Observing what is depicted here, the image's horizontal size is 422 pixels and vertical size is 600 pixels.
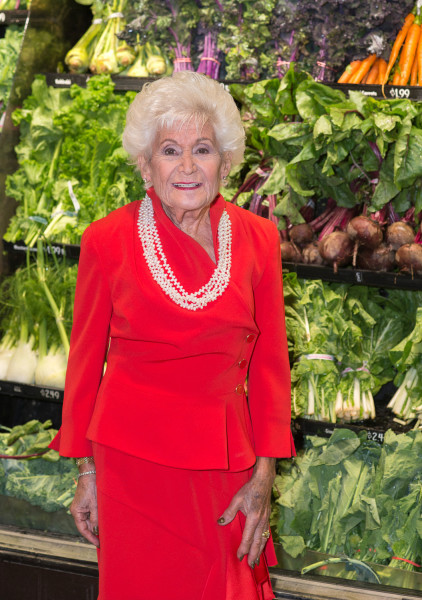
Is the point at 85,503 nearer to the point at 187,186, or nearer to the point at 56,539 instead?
the point at 187,186

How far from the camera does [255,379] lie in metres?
1.88

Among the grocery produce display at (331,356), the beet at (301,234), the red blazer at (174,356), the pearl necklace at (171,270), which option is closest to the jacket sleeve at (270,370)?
the red blazer at (174,356)

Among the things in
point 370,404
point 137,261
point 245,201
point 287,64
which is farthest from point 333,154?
point 137,261

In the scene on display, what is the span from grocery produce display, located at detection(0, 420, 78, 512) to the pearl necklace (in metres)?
1.65

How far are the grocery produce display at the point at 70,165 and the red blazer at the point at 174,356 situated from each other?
169 centimetres

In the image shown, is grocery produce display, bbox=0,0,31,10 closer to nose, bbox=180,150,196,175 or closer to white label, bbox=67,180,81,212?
white label, bbox=67,180,81,212

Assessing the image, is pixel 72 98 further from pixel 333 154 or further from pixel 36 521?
pixel 36 521

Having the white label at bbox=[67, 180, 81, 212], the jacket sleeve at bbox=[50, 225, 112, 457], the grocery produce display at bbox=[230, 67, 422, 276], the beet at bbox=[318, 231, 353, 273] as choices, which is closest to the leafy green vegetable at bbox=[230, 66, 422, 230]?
the grocery produce display at bbox=[230, 67, 422, 276]

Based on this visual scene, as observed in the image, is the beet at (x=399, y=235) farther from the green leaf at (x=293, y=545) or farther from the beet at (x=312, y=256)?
the green leaf at (x=293, y=545)

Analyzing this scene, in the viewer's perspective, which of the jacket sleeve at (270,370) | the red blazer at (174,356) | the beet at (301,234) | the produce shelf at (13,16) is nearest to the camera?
the red blazer at (174,356)

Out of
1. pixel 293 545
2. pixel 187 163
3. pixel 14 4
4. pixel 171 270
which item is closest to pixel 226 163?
pixel 187 163

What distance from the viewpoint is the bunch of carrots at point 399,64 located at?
3.40 meters

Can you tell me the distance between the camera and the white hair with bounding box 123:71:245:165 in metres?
1.74

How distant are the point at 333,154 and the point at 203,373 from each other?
1.61 meters
